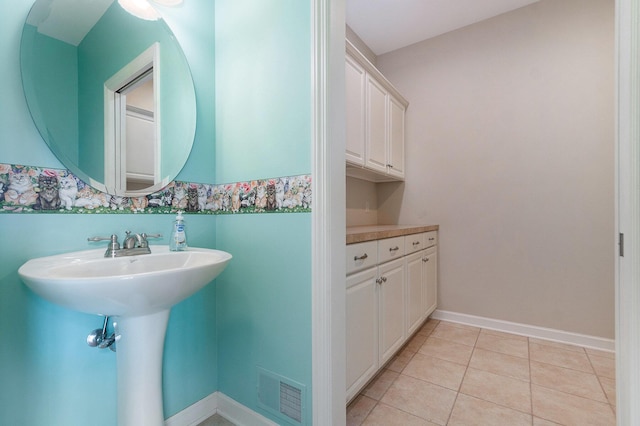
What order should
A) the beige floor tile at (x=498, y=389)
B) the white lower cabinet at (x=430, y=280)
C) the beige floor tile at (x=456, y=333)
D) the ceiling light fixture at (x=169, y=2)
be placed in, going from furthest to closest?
the white lower cabinet at (x=430, y=280), the beige floor tile at (x=456, y=333), the beige floor tile at (x=498, y=389), the ceiling light fixture at (x=169, y=2)

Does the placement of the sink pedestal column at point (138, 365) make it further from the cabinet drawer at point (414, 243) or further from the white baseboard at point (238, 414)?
the cabinet drawer at point (414, 243)

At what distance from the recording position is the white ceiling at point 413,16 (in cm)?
230

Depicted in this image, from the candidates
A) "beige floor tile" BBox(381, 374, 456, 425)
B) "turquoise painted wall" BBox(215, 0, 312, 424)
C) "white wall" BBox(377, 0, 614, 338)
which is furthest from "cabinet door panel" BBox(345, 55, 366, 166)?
"beige floor tile" BBox(381, 374, 456, 425)

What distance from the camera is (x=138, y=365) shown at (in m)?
0.97

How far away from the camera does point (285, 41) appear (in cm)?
123

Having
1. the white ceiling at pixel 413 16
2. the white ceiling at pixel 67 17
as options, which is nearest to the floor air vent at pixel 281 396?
the white ceiling at pixel 67 17

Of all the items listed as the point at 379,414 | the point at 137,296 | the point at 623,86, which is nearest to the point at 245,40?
the point at 137,296

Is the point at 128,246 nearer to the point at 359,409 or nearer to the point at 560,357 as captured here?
the point at 359,409

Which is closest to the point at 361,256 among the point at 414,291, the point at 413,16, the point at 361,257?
the point at 361,257

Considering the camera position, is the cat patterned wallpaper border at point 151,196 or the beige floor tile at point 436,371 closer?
the cat patterned wallpaper border at point 151,196

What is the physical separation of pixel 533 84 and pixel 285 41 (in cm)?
225

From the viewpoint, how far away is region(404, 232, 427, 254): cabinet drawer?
199cm

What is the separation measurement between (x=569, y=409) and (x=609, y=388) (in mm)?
414

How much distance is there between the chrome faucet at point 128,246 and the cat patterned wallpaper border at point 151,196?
0.13 metres
